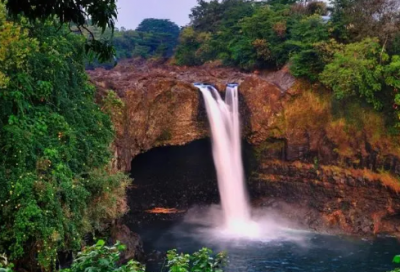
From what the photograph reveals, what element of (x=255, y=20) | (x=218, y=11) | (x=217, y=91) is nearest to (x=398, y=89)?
(x=217, y=91)

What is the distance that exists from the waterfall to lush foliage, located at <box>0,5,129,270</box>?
7803 millimetres

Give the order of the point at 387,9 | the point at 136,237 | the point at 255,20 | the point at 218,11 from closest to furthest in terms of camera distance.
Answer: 1. the point at 136,237
2. the point at 387,9
3. the point at 255,20
4. the point at 218,11

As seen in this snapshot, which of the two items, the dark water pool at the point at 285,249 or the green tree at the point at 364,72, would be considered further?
the green tree at the point at 364,72

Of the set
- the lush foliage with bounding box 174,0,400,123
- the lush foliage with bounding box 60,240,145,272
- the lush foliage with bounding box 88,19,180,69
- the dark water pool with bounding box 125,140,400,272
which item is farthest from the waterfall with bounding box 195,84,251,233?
the lush foliage with bounding box 88,19,180,69

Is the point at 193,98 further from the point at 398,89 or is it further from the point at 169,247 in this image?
the point at 398,89

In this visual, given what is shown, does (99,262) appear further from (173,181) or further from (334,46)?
(173,181)

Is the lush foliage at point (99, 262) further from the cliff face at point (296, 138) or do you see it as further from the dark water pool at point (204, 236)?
the cliff face at point (296, 138)

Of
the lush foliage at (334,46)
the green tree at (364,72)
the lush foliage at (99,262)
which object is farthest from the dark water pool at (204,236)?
the lush foliage at (99,262)

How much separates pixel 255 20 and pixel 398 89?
8.50 metres

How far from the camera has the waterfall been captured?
18.0 m

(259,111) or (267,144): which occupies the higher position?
(259,111)

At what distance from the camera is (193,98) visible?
17.7m

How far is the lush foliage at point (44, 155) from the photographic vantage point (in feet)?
25.4

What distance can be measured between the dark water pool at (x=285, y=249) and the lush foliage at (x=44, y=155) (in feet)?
14.5
